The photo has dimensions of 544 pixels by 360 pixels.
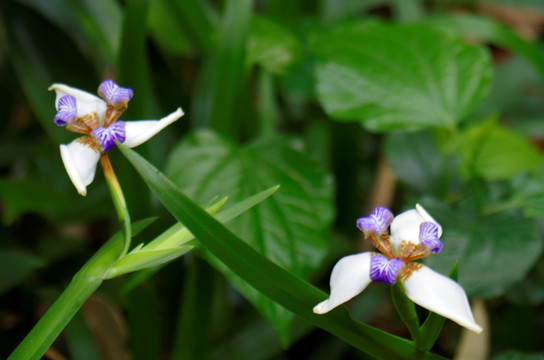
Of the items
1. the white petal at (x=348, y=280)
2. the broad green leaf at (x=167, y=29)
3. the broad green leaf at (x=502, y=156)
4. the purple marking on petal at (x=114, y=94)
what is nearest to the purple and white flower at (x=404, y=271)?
the white petal at (x=348, y=280)

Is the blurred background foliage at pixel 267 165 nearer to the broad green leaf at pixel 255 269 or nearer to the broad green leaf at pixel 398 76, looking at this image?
the broad green leaf at pixel 398 76

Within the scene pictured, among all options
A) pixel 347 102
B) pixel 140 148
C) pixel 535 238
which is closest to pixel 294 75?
pixel 347 102

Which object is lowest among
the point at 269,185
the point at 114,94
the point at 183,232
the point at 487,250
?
the point at 487,250

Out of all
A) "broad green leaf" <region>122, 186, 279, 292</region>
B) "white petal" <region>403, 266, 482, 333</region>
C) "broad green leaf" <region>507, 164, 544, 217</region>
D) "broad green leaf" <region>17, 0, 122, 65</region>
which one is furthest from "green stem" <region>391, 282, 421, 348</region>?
"broad green leaf" <region>17, 0, 122, 65</region>

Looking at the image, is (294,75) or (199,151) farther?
(294,75)

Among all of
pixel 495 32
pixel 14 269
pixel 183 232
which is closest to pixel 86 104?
pixel 183 232

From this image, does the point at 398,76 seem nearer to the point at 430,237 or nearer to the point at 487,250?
the point at 487,250

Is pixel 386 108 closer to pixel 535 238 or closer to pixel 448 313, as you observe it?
pixel 535 238
